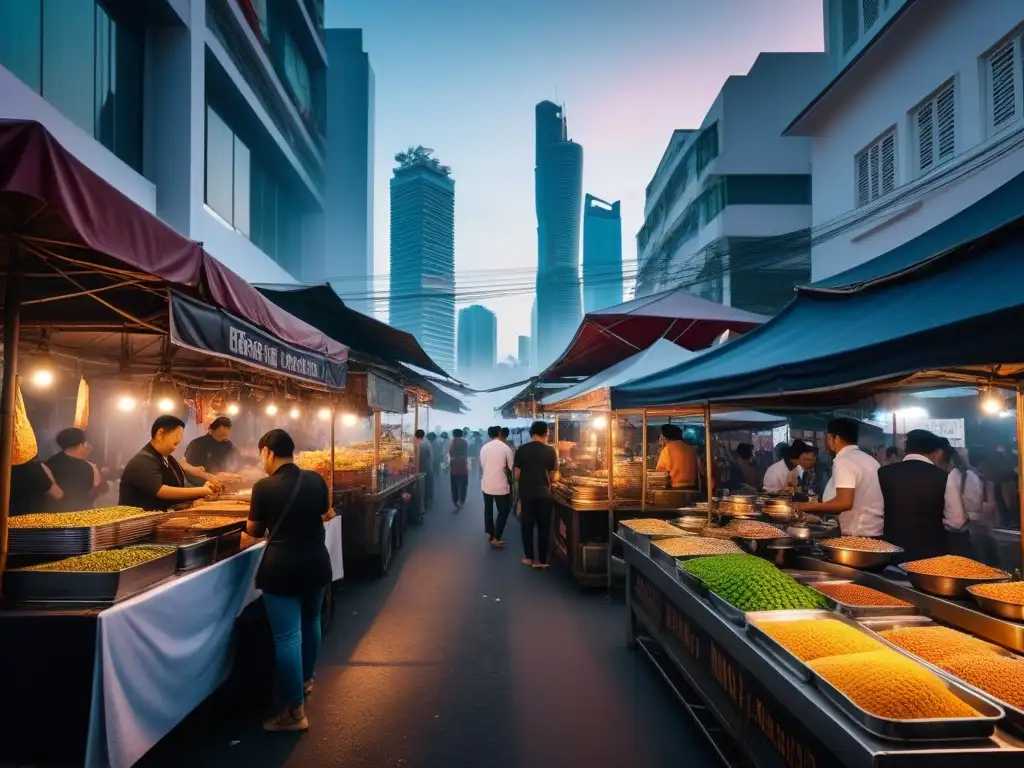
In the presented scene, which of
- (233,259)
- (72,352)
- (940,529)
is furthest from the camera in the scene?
(233,259)

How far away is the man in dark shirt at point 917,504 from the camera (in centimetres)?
485

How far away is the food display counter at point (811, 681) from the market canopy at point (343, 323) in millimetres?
6721

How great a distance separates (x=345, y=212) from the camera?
3177 cm

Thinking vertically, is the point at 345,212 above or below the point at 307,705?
above

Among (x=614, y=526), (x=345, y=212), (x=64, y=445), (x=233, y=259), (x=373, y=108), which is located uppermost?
(x=373, y=108)

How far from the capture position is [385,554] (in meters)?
8.23

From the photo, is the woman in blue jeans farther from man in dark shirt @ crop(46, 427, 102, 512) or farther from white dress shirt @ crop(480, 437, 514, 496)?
white dress shirt @ crop(480, 437, 514, 496)

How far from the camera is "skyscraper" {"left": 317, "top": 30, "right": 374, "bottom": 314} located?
3159cm

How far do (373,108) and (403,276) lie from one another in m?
15.0

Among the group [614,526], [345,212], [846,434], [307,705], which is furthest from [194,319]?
[345,212]

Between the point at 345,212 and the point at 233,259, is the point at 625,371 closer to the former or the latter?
the point at 233,259

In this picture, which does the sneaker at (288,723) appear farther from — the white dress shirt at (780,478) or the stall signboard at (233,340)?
the white dress shirt at (780,478)

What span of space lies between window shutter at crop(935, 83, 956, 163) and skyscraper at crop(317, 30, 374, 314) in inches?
1036

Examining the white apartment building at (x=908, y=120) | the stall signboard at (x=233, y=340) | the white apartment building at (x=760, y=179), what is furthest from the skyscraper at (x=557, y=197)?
the stall signboard at (x=233, y=340)
